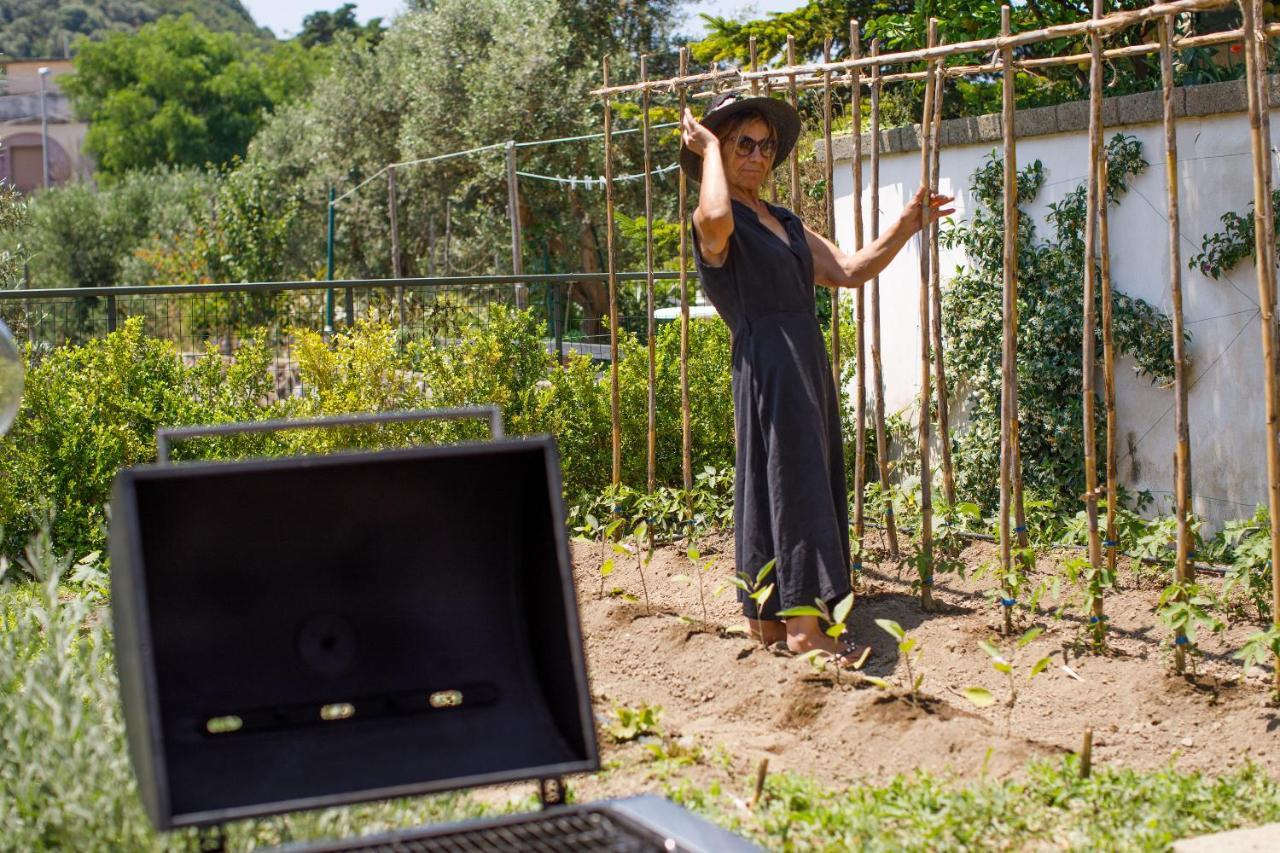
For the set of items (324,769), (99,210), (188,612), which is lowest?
(324,769)

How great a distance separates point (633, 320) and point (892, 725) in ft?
41.4

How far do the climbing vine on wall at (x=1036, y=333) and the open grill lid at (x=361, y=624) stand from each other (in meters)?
4.49

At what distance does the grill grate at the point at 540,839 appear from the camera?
2.59 metres

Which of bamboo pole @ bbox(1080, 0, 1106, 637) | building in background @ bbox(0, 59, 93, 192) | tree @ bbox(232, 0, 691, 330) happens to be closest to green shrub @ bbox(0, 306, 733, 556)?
bamboo pole @ bbox(1080, 0, 1106, 637)

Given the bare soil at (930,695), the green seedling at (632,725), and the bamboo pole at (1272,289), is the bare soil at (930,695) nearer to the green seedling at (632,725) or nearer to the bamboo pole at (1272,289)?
the green seedling at (632,725)

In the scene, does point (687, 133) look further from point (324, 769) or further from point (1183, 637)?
point (324, 769)

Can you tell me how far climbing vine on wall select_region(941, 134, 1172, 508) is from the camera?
22.7 ft

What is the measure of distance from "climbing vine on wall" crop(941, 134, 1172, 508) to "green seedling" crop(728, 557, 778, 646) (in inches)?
94.4

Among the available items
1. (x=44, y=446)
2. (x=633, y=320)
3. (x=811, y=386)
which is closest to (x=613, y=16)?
(x=633, y=320)

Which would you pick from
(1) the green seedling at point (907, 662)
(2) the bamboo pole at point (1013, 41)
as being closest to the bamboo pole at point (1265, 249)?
(2) the bamboo pole at point (1013, 41)

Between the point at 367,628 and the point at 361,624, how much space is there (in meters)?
0.02

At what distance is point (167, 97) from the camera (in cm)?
6606

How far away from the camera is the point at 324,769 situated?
2947 millimetres

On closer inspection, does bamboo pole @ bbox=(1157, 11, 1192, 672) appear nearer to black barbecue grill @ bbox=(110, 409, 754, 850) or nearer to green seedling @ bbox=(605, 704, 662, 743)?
green seedling @ bbox=(605, 704, 662, 743)
